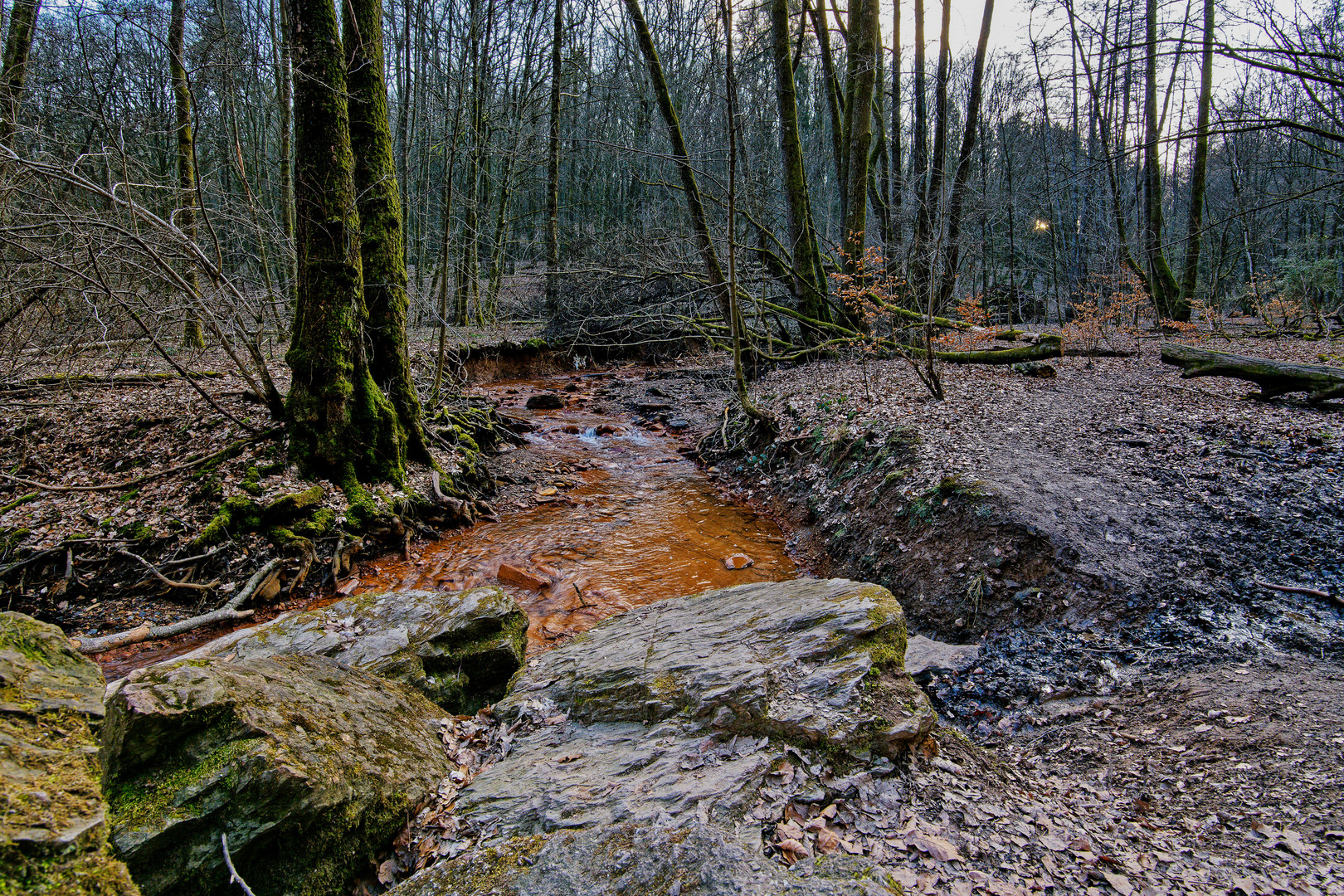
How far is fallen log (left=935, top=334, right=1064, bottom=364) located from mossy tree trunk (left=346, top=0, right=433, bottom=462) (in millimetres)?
8161

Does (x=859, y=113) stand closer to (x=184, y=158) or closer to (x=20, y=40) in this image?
(x=184, y=158)

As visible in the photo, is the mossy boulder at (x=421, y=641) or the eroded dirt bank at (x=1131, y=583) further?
the mossy boulder at (x=421, y=641)

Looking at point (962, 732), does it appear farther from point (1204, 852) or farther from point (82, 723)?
point (82, 723)

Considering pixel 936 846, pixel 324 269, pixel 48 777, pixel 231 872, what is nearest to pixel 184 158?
pixel 324 269

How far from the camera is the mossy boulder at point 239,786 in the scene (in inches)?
69.9

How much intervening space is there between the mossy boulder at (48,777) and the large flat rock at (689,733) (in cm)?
99

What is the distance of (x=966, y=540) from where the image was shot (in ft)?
14.9

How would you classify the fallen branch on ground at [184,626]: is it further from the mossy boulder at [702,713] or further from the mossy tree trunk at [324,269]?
the mossy boulder at [702,713]

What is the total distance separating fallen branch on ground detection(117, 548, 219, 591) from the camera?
469 cm

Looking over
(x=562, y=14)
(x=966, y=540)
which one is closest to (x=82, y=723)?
(x=966, y=540)

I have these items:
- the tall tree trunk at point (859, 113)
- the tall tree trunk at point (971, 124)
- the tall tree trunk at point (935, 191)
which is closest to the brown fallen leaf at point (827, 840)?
the tall tree trunk at point (935, 191)

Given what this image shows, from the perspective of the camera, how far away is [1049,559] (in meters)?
4.12

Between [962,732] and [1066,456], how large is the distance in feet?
11.7

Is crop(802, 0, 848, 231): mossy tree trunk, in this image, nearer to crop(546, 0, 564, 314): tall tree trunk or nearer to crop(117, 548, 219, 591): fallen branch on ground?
crop(546, 0, 564, 314): tall tree trunk
